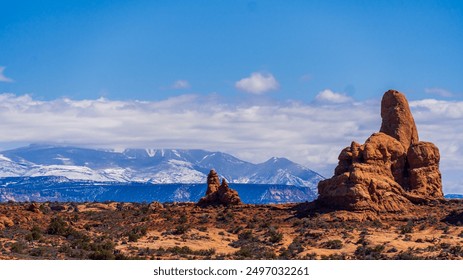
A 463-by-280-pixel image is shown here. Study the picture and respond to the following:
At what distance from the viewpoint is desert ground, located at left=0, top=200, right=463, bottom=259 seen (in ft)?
191

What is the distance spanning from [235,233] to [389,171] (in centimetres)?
1532

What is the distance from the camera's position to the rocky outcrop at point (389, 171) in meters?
73.6

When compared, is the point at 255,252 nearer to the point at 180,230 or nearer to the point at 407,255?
the point at 180,230

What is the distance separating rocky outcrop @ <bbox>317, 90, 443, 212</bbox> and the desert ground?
50.8 inches

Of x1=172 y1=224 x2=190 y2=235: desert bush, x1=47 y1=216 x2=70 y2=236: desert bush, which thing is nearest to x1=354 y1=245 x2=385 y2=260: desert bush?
x1=172 y1=224 x2=190 y2=235: desert bush

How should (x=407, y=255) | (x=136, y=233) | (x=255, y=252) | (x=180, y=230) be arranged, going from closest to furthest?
(x=407, y=255) → (x=255, y=252) → (x=136, y=233) → (x=180, y=230)

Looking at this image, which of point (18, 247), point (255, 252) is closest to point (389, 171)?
point (255, 252)

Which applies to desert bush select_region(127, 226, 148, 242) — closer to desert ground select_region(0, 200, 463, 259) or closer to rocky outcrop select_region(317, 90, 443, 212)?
desert ground select_region(0, 200, 463, 259)

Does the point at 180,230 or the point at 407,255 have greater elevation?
the point at 180,230

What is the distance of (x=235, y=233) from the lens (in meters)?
71.1

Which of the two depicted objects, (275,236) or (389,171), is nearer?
(275,236)

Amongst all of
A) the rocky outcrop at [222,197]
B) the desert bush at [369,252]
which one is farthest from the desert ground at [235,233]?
the rocky outcrop at [222,197]

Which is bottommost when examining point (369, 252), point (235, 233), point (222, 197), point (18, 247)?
point (18, 247)
